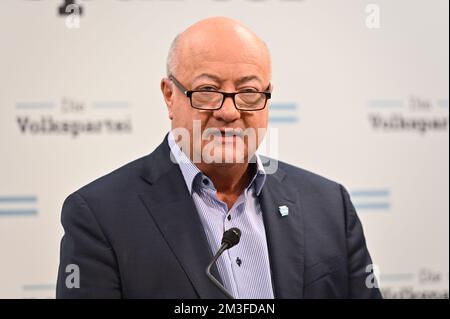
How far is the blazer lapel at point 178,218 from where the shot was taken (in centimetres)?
143

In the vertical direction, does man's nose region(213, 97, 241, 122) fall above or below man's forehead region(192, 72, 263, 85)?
below

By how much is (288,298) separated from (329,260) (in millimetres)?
165

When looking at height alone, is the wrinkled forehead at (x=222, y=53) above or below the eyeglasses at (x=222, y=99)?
above

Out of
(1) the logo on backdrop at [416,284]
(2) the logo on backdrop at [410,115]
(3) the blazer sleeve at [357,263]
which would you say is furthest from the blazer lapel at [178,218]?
(1) the logo on backdrop at [416,284]

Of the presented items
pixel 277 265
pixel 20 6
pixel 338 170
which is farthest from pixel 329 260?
pixel 20 6

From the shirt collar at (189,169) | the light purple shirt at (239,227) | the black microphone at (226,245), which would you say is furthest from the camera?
the shirt collar at (189,169)

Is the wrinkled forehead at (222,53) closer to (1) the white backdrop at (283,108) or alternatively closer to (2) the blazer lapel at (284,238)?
(2) the blazer lapel at (284,238)

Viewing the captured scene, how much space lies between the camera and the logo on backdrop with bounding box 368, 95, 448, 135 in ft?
7.82

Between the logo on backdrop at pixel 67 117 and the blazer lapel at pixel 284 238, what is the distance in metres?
0.76

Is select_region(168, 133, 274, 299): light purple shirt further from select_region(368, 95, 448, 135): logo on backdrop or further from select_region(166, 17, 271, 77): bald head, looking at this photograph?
select_region(368, 95, 448, 135): logo on backdrop

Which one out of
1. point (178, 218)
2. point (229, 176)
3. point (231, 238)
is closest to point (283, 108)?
point (229, 176)

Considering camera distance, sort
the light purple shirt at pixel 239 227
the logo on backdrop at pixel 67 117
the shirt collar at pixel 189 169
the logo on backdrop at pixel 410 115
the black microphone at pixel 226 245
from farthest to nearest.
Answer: the logo on backdrop at pixel 410 115
the logo on backdrop at pixel 67 117
the shirt collar at pixel 189 169
the light purple shirt at pixel 239 227
the black microphone at pixel 226 245

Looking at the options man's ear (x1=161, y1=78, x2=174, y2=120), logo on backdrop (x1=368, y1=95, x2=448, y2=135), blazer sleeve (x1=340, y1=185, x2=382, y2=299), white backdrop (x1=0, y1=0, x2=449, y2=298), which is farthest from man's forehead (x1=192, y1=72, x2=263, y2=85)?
logo on backdrop (x1=368, y1=95, x2=448, y2=135)

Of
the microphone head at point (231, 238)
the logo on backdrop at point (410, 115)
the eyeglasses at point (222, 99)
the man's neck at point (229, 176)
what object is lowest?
the microphone head at point (231, 238)
